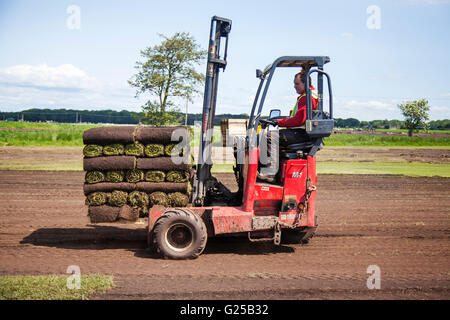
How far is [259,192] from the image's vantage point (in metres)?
7.28

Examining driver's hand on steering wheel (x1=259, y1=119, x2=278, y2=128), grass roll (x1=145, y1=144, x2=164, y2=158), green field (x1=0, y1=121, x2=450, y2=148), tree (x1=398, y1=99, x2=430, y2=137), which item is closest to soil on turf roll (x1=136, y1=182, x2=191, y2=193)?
grass roll (x1=145, y1=144, x2=164, y2=158)

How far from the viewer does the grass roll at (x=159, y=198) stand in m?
7.75

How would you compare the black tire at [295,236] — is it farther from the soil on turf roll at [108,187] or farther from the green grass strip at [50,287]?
the green grass strip at [50,287]

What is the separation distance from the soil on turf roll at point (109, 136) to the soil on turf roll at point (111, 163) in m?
0.29

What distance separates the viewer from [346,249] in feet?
26.5

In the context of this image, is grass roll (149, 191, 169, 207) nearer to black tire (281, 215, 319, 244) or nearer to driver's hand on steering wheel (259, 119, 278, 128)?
driver's hand on steering wheel (259, 119, 278, 128)

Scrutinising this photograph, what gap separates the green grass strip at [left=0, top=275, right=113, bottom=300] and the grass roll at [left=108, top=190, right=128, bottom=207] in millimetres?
1948

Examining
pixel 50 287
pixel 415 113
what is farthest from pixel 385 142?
pixel 50 287

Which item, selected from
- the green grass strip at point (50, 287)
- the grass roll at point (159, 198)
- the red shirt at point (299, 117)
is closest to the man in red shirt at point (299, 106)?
the red shirt at point (299, 117)

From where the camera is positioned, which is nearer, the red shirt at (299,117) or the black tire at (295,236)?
the red shirt at (299,117)

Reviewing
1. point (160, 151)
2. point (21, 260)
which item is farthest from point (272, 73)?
point (21, 260)

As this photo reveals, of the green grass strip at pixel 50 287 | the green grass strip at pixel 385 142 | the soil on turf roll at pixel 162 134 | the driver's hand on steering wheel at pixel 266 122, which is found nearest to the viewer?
the green grass strip at pixel 50 287

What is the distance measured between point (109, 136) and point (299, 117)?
3.34 metres
